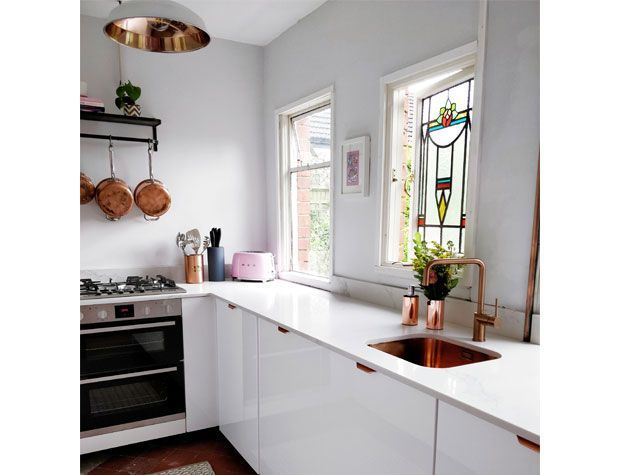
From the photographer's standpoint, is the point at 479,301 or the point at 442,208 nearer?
the point at 479,301

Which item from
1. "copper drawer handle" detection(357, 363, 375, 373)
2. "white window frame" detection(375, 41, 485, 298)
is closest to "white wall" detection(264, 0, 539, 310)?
"white window frame" detection(375, 41, 485, 298)

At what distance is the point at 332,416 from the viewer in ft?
5.16

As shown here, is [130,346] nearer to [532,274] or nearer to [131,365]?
[131,365]

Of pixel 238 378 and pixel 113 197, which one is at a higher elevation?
pixel 113 197

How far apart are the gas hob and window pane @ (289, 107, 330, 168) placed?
125cm

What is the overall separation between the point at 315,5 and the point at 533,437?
2.62 metres

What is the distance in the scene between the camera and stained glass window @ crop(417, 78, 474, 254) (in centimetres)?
196

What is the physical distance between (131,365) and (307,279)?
1.20 meters

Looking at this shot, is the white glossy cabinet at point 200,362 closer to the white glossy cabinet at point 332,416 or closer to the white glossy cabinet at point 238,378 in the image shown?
the white glossy cabinet at point 238,378

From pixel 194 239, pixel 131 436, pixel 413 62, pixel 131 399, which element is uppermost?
pixel 413 62

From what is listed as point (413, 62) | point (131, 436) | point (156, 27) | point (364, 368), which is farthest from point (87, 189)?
point (364, 368)

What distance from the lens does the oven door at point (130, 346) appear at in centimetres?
237
